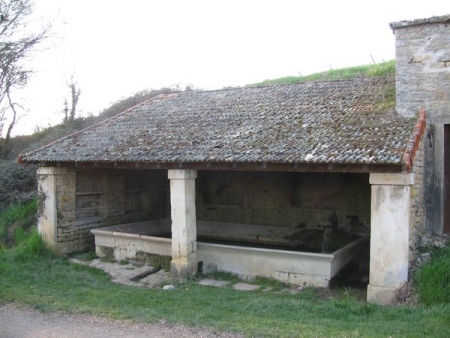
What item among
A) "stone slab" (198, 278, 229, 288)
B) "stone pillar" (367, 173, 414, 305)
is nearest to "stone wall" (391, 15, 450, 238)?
"stone pillar" (367, 173, 414, 305)

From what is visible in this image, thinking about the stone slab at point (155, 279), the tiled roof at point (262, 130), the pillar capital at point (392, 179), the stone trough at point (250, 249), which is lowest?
the stone slab at point (155, 279)

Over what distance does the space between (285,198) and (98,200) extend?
4.82 meters

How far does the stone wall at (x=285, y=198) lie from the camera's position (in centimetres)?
1013

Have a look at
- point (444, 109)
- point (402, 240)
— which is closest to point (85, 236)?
point (402, 240)

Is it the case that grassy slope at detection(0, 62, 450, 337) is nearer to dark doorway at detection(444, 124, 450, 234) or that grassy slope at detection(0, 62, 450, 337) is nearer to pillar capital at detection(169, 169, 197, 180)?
pillar capital at detection(169, 169, 197, 180)

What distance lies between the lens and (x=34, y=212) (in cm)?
1335

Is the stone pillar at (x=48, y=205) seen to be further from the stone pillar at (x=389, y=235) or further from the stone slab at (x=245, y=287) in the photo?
the stone pillar at (x=389, y=235)

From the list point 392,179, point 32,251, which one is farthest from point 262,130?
point 32,251

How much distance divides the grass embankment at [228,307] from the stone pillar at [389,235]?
0.47 metres

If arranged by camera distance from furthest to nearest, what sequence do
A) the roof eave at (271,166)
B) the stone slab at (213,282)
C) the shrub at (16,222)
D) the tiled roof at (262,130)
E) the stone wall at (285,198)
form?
1. the shrub at (16,222)
2. the stone wall at (285,198)
3. the stone slab at (213,282)
4. the tiled roof at (262,130)
5. the roof eave at (271,166)

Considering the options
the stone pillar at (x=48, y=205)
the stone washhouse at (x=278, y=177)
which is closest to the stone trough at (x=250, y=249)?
the stone washhouse at (x=278, y=177)

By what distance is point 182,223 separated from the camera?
853 cm

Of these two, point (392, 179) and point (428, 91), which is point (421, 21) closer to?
point (428, 91)

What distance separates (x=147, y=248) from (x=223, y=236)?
2.48 metres
